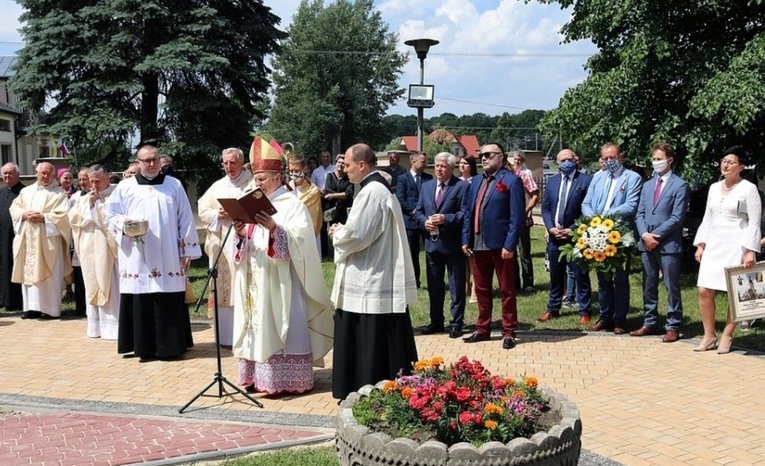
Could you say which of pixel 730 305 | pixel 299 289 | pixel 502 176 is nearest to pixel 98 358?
pixel 299 289

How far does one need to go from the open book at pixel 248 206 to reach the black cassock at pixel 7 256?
6816mm

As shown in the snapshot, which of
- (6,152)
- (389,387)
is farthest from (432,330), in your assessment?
(6,152)

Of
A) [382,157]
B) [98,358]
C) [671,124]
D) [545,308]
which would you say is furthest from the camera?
[382,157]

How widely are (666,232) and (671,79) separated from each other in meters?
4.63

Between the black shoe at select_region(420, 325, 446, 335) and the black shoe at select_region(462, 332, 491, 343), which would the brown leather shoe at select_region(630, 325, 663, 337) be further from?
the black shoe at select_region(420, 325, 446, 335)

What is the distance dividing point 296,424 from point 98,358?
3.50 m

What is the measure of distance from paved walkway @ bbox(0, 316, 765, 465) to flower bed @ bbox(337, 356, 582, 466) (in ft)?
4.66

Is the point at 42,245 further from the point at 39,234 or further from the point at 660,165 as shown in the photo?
the point at 660,165

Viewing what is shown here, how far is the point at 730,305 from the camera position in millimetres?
7695

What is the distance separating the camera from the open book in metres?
6.18

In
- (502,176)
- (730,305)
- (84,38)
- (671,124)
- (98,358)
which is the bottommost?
(98,358)

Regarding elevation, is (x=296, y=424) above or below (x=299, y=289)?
below

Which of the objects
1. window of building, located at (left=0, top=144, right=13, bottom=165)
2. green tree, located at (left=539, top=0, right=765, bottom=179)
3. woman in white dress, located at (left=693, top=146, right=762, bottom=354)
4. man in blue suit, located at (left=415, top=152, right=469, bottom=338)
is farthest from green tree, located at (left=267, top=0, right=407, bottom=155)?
woman in white dress, located at (left=693, top=146, right=762, bottom=354)

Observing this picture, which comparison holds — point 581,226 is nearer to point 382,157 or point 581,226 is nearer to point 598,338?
point 598,338
